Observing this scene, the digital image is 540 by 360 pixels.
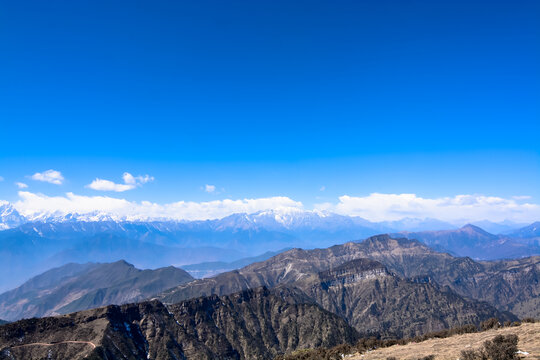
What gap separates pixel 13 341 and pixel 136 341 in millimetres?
49785

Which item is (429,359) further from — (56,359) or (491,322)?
(56,359)

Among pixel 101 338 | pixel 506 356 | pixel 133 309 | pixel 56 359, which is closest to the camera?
pixel 506 356

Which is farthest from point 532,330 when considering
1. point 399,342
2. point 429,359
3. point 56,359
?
point 56,359

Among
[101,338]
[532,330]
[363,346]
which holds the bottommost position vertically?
[101,338]

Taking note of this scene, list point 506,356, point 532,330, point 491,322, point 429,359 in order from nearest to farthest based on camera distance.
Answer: point 506,356 < point 429,359 < point 532,330 < point 491,322

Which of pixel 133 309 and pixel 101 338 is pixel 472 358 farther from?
pixel 133 309

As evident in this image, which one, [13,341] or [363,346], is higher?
[363,346]

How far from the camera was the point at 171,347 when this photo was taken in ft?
550

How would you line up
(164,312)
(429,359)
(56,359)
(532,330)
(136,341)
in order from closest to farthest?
(429,359), (532,330), (56,359), (136,341), (164,312)

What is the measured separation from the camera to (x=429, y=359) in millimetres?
35312

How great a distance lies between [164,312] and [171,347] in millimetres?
29707

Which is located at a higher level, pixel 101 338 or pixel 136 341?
pixel 101 338

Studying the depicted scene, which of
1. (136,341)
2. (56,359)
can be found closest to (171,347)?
(136,341)

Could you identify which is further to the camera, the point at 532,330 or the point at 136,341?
the point at 136,341
